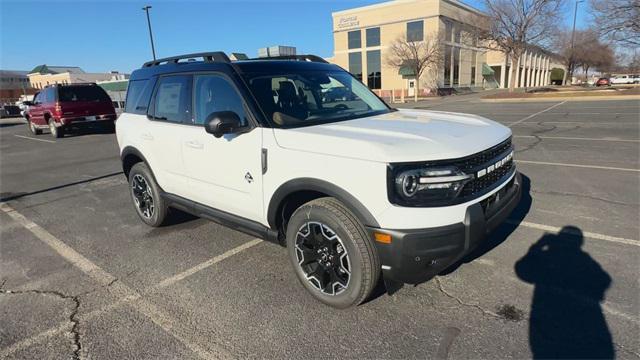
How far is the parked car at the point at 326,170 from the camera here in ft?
8.19

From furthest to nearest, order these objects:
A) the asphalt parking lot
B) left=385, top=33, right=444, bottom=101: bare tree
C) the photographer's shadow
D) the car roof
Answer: left=385, top=33, right=444, bottom=101: bare tree, the car roof, the asphalt parking lot, the photographer's shadow

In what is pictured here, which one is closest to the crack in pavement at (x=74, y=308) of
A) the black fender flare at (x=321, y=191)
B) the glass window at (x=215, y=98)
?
the black fender flare at (x=321, y=191)

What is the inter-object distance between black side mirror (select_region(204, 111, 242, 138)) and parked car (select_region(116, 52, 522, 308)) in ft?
0.04

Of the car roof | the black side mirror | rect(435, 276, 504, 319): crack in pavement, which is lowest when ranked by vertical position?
rect(435, 276, 504, 319): crack in pavement

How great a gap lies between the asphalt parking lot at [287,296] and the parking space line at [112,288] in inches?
0.5

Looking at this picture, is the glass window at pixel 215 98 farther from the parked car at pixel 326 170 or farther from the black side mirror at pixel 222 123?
the black side mirror at pixel 222 123

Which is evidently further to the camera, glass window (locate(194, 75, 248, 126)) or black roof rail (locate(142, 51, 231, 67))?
black roof rail (locate(142, 51, 231, 67))

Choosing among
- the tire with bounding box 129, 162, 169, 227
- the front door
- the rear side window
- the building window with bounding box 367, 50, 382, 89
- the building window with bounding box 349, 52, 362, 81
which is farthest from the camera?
the building window with bounding box 349, 52, 362, 81

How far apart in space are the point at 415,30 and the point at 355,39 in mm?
9789

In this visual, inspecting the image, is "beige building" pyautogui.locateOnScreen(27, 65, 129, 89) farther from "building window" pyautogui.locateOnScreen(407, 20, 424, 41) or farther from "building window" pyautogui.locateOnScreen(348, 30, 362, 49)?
"building window" pyautogui.locateOnScreen(407, 20, 424, 41)

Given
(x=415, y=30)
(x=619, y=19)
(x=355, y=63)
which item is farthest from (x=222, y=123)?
(x=355, y=63)

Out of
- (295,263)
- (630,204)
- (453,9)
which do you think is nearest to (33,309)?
(295,263)

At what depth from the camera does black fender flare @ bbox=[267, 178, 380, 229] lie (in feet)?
8.50

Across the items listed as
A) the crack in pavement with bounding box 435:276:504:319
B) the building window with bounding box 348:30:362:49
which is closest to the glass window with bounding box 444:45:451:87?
the building window with bounding box 348:30:362:49
